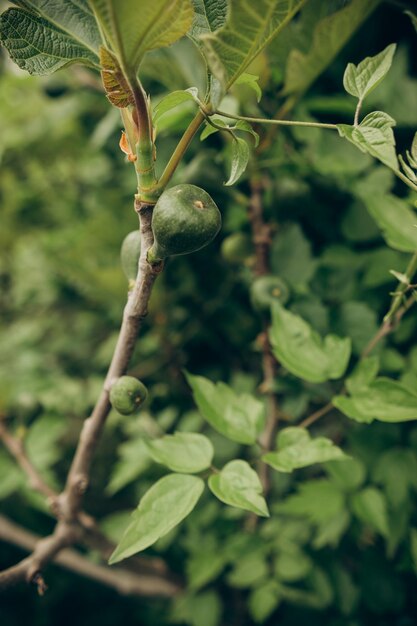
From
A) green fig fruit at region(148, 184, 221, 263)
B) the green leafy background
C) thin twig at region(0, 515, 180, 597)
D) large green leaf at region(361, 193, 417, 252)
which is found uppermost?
large green leaf at region(361, 193, 417, 252)

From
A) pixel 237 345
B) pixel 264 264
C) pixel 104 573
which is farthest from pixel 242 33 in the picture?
pixel 104 573

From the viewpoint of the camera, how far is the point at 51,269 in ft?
6.43

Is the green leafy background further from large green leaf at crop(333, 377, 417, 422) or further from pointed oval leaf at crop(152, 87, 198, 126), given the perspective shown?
pointed oval leaf at crop(152, 87, 198, 126)

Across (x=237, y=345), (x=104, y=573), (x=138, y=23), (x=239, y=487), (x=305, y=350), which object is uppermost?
(x=138, y=23)

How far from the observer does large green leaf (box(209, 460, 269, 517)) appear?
0.79 m

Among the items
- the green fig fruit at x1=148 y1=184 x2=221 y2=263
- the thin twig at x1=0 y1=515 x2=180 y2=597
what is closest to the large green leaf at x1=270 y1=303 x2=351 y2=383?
the green fig fruit at x1=148 y1=184 x2=221 y2=263

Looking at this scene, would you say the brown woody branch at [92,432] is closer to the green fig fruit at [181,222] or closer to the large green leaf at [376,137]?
the green fig fruit at [181,222]

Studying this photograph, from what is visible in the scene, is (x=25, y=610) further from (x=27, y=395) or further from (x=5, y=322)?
(x=5, y=322)

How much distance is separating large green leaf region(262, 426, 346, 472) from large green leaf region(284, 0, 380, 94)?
2.66 ft

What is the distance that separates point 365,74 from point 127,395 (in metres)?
0.60

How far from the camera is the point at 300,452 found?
3.06 ft

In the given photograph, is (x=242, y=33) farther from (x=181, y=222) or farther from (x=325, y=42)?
(x=325, y=42)

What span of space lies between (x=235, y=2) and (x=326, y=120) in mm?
1178

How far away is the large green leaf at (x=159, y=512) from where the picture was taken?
786mm
